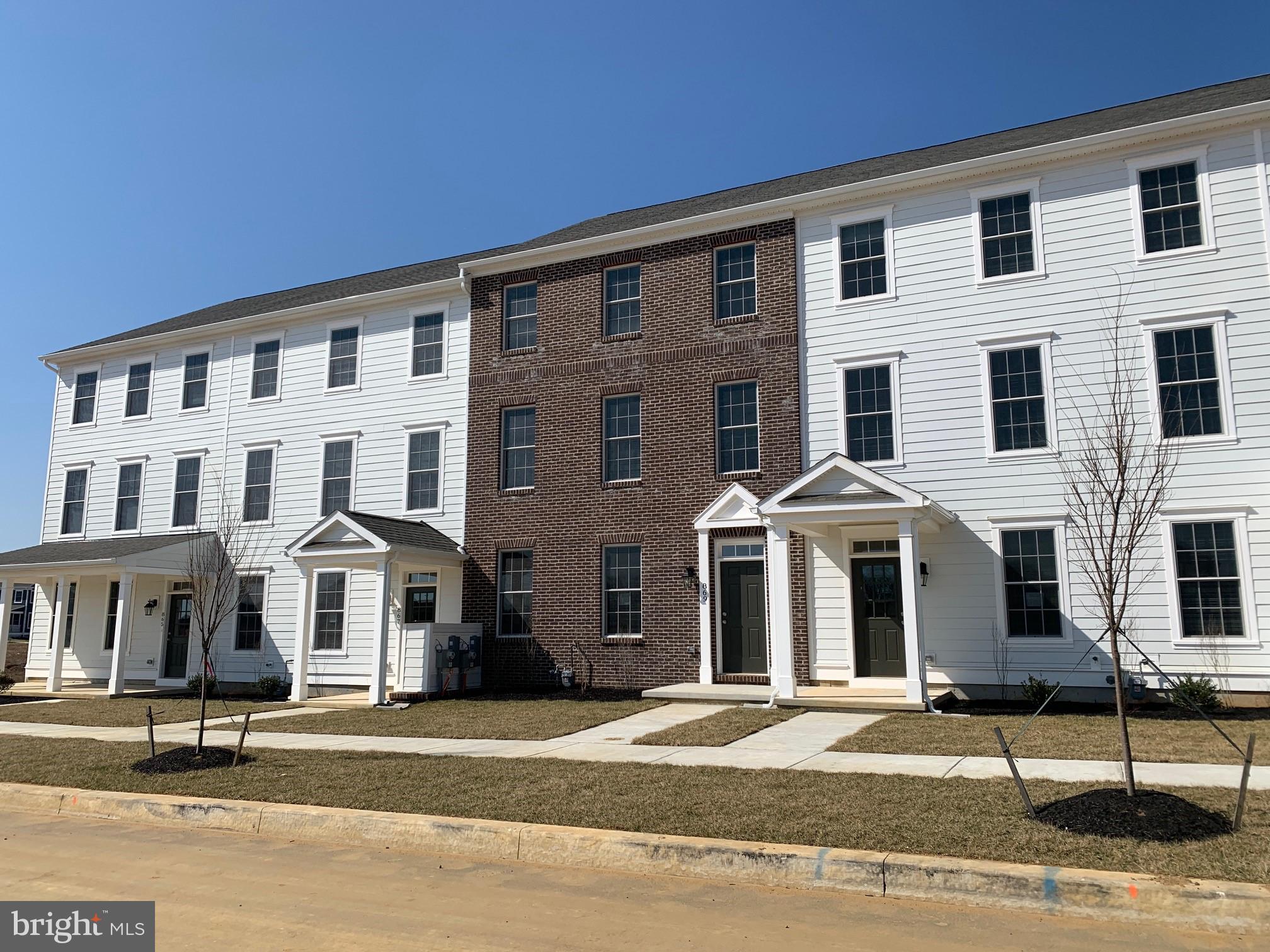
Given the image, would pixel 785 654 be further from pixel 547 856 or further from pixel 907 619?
pixel 547 856

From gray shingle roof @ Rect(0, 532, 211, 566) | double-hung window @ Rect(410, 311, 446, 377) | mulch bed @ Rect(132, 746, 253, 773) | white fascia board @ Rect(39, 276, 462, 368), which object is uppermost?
white fascia board @ Rect(39, 276, 462, 368)

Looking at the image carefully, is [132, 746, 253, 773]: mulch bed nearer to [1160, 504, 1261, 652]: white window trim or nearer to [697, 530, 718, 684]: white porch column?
[697, 530, 718, 684]: white porch column

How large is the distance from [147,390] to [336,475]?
7.18 meters

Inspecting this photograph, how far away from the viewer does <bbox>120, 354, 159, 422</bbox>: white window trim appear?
25.0m

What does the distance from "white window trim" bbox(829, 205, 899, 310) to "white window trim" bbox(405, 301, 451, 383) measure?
8875mm

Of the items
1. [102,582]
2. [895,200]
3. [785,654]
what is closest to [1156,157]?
[895,200]

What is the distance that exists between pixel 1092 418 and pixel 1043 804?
32.3 ft

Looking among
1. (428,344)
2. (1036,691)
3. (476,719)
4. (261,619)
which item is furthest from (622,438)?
(261,619)

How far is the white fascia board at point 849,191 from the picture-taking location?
1480cm

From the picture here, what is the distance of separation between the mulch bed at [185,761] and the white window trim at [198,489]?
45.2 feet

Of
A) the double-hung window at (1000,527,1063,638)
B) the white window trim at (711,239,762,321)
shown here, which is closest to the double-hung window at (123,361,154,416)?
the white window trim at (711,239,762,321)

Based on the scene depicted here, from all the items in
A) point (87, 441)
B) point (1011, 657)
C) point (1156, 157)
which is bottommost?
point (1011, 657)

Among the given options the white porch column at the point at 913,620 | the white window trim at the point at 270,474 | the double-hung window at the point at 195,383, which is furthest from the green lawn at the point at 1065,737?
the double-hung window at the point at 195,383

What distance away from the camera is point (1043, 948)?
472cm
